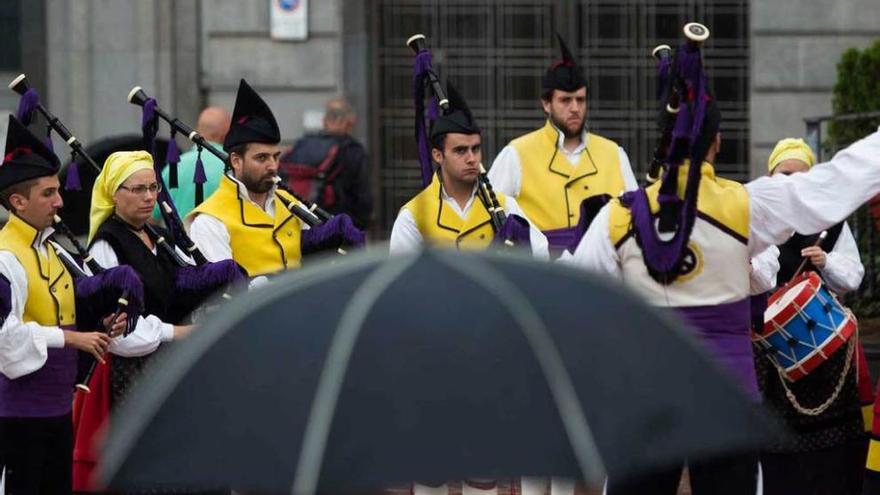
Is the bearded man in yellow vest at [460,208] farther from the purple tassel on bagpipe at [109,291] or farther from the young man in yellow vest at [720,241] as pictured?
the young man in yellow vest at [720,241]

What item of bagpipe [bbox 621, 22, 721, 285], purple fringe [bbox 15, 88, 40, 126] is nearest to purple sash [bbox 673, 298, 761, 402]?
bagpipe [bbox 621, 22, 721, 285]

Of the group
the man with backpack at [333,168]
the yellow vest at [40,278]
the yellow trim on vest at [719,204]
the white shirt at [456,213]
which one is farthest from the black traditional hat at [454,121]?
the man with backpack at [333,168]

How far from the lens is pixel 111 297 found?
7.92m

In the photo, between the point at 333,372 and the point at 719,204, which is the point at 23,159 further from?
the point at 333,372

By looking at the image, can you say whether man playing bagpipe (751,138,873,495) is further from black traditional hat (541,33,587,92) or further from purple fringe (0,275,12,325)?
purple fringe (0,275,12,325)

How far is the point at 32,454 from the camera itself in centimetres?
775

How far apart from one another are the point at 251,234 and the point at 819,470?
2.57m

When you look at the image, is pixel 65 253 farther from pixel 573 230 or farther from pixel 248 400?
pixel 248 400

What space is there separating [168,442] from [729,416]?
106cm

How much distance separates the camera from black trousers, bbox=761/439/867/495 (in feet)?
30.3

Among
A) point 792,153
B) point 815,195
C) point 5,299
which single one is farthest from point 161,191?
point 815,195

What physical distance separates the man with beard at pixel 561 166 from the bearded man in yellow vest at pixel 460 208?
0.84m

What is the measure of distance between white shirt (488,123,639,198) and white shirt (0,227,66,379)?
2629 mm

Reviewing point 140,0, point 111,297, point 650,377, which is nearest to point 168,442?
point 650,377
